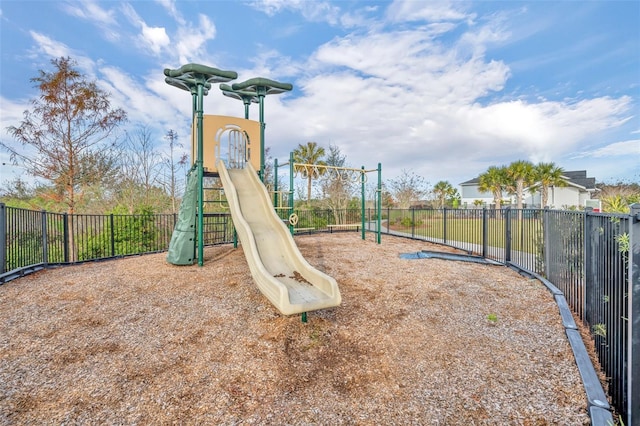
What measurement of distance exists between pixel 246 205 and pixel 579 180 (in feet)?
150

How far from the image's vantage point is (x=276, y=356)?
301 centimetres

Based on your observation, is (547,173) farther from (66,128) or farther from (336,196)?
(66,128)

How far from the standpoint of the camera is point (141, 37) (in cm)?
816

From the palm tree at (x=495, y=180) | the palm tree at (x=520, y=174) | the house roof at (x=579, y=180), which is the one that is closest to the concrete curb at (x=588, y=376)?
the palm tree at (x=520, y=174)

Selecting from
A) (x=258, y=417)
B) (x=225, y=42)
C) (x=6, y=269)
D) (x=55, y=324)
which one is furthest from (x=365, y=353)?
(x=225, y=42)

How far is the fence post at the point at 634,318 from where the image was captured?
207 centimetres

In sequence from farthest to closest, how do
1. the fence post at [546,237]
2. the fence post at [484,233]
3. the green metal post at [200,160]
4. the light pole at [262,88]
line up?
1. the fence post at [484,233]
2. the light pole at [262,88]
3. the green metal post at [200,160]
4. the fence post at [546,237]

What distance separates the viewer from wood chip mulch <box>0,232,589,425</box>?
228 centimetres

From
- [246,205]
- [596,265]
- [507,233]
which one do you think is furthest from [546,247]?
[246,205]

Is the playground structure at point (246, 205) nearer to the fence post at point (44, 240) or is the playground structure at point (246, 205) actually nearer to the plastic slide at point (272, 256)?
the plastic slide at point (272, 256)

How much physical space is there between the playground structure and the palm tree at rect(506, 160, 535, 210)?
24077 millimetres

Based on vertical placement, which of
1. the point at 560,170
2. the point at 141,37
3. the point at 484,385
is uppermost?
the point at 141,37

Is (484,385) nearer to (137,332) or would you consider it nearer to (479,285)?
(479,285)

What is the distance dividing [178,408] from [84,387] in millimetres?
911
